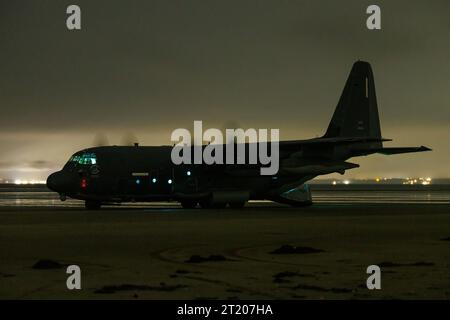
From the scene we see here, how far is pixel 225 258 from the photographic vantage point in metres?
18.6

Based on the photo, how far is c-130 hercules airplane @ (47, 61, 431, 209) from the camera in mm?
43719

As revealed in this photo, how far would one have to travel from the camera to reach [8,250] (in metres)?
20.5

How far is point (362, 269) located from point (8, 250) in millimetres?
8968

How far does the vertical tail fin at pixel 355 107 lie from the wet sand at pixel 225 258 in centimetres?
1877

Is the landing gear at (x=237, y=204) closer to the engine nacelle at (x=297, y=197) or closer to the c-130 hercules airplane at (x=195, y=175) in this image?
the c-130 hercules airplane at (x=195, y=175)

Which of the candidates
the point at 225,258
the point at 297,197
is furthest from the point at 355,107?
the point at 225,258

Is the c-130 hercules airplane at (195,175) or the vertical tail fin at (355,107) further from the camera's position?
the vertical tail fin at (355,107)

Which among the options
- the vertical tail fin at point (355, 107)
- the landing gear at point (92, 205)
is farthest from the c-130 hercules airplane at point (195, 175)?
the vertical tail fin at point (355, 107)

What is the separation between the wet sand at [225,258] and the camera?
13891mm

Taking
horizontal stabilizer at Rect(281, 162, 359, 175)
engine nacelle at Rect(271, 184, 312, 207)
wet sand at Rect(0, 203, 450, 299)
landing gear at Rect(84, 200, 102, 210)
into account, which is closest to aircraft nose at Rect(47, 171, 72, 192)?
landing gear at Rect(84, 200, 102, 210)

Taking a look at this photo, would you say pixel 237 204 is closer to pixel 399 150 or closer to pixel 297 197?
pixel 297 197

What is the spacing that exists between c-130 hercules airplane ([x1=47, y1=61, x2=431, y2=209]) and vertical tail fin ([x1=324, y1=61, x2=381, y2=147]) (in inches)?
80.9

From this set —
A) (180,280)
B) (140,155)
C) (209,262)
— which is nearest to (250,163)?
(140,155)

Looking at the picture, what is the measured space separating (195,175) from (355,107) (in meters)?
11.9
